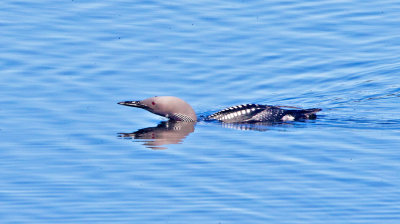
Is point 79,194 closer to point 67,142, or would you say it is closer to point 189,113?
point 67,142

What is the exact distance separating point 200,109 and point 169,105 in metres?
0.76

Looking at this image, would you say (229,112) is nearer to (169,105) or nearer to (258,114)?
(258,114)

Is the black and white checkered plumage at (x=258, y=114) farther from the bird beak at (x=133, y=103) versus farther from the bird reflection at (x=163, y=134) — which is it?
the bird beak at (x=133, y=103)

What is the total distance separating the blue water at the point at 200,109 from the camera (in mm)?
11195

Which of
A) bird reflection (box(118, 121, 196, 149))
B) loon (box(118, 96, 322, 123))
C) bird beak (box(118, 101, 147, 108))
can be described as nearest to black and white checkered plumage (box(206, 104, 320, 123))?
loon (box(118, 96, 322, 123))

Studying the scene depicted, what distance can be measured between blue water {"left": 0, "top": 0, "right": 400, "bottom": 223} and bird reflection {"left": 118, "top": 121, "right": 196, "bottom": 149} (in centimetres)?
9

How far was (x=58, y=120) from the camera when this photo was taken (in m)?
15.2

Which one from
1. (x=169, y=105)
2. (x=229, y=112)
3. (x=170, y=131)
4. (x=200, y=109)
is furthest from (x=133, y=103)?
(x=229, y=112)

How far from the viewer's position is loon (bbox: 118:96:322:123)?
1559 centimetres

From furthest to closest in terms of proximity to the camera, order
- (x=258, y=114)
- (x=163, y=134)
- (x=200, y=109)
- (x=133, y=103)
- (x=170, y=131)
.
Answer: (x=200, y=109) < (x=133, y=103) < (x=258, y=114) < (x=170, y=131) < (x=163, y=134)

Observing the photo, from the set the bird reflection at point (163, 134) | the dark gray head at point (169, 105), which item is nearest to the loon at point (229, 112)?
the dark gray head at point (169, 105)

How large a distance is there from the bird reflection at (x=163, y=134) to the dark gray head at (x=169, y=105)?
14 cm

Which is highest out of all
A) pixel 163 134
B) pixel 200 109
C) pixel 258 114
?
pixel 200 109

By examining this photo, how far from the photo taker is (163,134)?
1520 centimetres
